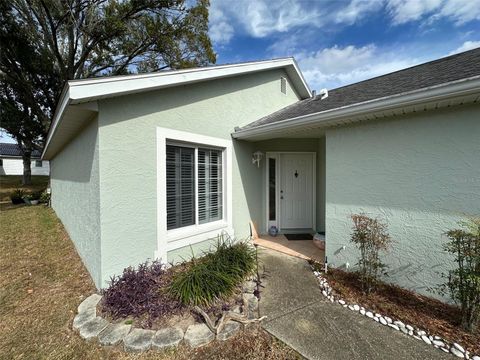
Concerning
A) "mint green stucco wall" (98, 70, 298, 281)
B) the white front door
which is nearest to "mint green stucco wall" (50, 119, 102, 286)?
"mint green stucco wall" (98, 70, 298, 281)

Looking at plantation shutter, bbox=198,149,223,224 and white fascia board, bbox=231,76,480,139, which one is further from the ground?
white fascia board, bbox=231,76,480,139

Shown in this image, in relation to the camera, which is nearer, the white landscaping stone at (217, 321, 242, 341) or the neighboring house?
the white landscaping stone at (217, 321, 242, 341)

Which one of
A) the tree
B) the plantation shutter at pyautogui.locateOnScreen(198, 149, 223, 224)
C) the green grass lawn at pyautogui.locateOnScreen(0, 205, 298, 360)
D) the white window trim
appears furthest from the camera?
the tree

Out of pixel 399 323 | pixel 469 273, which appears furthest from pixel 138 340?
pixel 469 273

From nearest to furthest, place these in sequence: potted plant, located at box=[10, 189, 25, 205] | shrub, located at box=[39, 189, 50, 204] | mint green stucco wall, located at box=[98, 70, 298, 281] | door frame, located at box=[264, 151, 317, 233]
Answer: mint green stucco wall, located at box=[98, 70, 298, 281]
door frame, located at box=[264, 151, 317, 233]
shrub, located at box=[39, 189, 50, 204]
potted plant, located at box=[10, 189, 25, 205]

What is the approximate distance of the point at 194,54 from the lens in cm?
1326

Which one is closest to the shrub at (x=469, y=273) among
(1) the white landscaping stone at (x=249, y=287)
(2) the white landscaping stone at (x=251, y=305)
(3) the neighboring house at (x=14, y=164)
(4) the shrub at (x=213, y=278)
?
(2) the white landscaping stone at (x=251, y=305)

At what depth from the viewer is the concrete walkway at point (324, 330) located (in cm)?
256

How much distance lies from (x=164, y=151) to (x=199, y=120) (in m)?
1.29

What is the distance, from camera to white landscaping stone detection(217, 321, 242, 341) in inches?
111

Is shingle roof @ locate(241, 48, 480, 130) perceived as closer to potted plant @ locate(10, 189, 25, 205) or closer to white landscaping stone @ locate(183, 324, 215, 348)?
white landscaping stone @ locate(183, 324, 215, 348)

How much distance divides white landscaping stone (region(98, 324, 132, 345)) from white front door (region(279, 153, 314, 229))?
5.33 meters

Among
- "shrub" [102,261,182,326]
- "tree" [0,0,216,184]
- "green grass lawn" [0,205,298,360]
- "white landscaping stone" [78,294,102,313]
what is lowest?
"green grass lawn" [0,205,298,360]

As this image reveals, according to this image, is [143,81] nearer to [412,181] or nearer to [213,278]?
[213,278]
